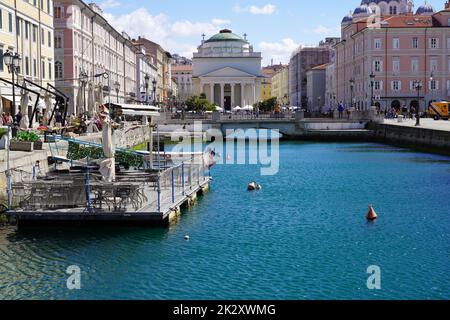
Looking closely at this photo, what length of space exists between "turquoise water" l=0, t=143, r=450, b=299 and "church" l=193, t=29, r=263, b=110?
129648mm

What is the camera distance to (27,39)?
5806 centimetres

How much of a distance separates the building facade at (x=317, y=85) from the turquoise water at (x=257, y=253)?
127 meters

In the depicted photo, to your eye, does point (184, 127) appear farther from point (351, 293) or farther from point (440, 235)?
point (351, 293)

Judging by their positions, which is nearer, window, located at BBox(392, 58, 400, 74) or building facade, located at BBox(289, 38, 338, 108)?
window, located at BBox(392, 58, 400, 74)

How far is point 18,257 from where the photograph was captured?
19.0m

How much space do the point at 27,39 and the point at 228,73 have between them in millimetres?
103162

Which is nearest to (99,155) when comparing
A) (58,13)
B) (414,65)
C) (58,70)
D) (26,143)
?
(26,143)

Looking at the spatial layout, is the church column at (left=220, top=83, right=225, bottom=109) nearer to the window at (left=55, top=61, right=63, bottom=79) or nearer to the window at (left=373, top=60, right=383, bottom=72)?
the window at (left=373, top=60, right=383, bottom=72)

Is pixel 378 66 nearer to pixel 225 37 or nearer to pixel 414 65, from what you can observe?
pixel 414 65

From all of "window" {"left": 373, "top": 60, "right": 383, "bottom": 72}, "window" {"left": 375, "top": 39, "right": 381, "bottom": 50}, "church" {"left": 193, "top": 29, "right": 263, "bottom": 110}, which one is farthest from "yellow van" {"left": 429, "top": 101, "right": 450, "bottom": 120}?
"church" {"left": 193, "top": 29, "right": 263, "bottom": 110}

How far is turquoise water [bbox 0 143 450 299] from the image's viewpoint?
16.2 meters

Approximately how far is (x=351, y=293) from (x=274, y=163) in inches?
1309

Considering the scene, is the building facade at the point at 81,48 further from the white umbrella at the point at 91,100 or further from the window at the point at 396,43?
the window at the point at 396,43
